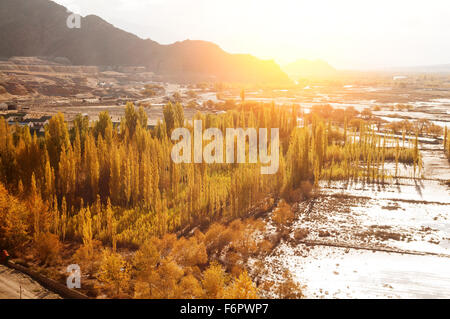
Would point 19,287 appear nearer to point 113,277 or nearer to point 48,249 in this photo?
point 48,249

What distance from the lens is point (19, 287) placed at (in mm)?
18078

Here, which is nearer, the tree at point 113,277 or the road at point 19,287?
the road at point 19,287

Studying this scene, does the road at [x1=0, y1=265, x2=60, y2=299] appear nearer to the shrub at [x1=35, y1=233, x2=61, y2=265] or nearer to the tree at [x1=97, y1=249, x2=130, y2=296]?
the shrub at [x1=35, y1=233, x2=61, y2=265]

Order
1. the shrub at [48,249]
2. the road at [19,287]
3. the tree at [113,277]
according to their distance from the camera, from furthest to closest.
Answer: the shrub at [48,249] → the tree at [113,277] → the road at [19,287]

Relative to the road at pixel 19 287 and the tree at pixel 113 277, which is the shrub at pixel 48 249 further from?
the tree at pixel 113 277

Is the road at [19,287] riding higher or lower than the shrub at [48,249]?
lower

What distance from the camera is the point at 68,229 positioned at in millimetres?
23891

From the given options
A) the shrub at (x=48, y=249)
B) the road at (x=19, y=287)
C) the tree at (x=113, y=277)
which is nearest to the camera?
the road at (x=19, y=287)

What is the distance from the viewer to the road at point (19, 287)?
57.0 feet

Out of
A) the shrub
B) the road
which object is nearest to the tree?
the road

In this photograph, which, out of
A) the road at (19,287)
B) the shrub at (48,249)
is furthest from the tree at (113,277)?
the shrub at (48,249)

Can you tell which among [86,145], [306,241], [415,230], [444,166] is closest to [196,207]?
[306,241]

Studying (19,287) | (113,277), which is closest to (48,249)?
(19,287)
